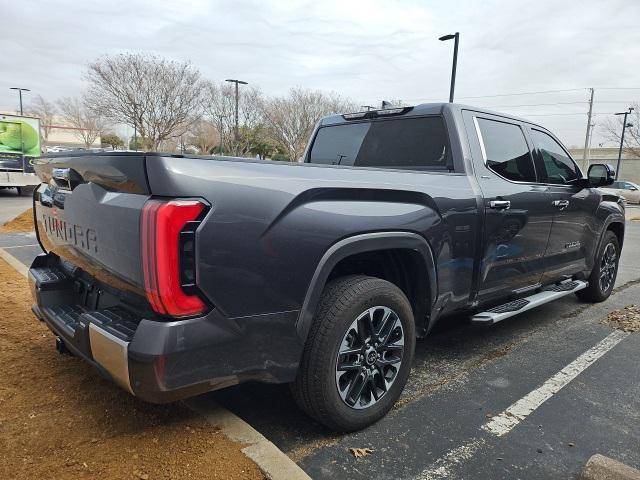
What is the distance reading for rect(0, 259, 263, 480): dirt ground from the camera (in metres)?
2.15

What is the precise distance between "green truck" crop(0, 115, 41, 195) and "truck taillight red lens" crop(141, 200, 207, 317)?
17644 mm

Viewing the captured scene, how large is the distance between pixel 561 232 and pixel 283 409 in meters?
2.93

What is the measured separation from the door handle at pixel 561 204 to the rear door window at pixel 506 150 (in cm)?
27

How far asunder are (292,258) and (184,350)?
1.99ft

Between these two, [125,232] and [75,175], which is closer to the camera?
[125,232]

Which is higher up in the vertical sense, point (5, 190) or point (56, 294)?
point (56, 294)

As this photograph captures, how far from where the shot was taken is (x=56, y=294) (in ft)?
9.18

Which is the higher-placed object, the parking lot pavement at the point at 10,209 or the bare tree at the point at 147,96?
the bare tree at the point at 147,96

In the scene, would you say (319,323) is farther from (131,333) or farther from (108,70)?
(108,70)

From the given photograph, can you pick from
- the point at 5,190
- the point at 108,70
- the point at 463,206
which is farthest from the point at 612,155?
the point at 463,206

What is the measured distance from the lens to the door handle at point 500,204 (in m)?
3.36

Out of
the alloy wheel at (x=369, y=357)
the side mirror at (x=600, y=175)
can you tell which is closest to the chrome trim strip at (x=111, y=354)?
the alloy wheel at (x=369, y=357)

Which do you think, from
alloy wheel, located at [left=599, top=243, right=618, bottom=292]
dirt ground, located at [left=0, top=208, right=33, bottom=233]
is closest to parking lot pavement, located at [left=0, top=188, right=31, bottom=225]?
dirt ground, located at [left=0, top=208, right=33, bottom=233]

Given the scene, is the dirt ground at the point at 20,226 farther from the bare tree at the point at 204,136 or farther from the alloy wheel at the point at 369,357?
the bare tree at the point at 204,136
